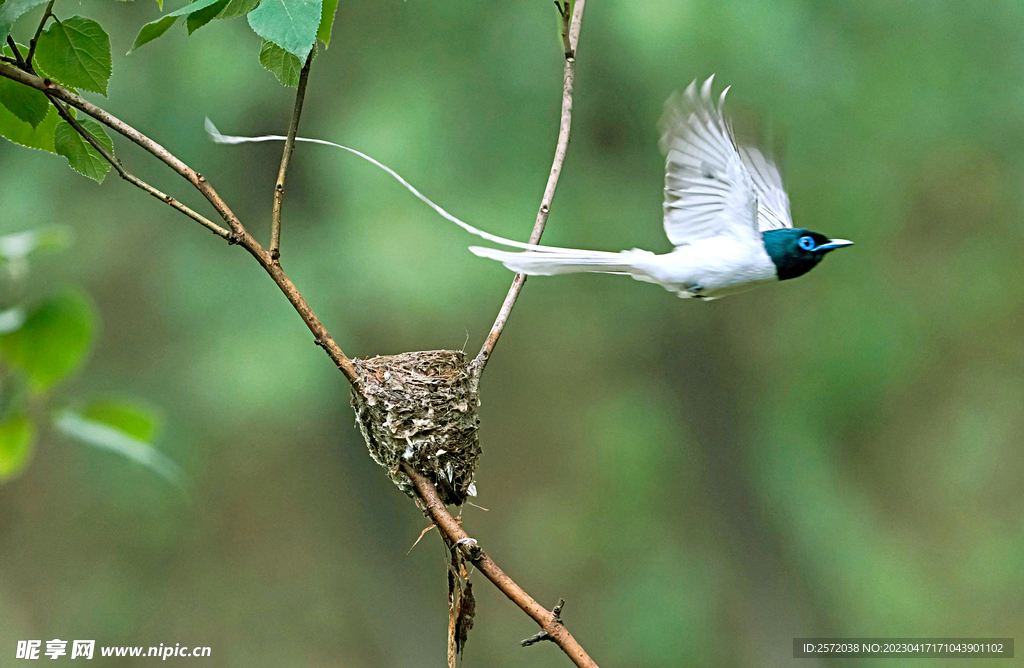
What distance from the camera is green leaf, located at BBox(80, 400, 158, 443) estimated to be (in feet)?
2.27

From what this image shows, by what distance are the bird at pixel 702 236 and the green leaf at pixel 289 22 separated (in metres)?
0.24

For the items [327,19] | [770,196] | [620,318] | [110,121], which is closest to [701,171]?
[770,196]

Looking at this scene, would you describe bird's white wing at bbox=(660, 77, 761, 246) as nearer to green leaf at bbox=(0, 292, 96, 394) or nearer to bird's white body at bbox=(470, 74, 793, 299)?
bird's white body at bbox=(470, 74, 793, 299)

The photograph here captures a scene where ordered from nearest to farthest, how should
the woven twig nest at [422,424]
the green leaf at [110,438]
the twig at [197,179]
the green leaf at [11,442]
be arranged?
1. the green leaf at [110,438]
2. the green leaf at [11,442]
3. the twig at [197,179]
4. the woven twig nest at [422,424]

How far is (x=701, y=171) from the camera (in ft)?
3.82

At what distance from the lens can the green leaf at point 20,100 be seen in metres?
0.86

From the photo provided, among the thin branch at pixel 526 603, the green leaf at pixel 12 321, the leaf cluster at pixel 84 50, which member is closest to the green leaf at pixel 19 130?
the leaf cluster at pixel 84 50

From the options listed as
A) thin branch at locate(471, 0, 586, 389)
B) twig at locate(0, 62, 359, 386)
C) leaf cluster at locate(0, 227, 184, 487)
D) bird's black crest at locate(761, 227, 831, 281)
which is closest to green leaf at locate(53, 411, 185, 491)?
→ leaf cluster at locate(0, 227, 184, 487)

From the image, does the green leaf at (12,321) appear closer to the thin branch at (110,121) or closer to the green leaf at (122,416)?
the green leaf at (122,416)

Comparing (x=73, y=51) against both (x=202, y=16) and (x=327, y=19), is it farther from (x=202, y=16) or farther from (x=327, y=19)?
(x=327, y=19)

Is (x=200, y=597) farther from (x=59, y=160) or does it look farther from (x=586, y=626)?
(x=59, y=160)

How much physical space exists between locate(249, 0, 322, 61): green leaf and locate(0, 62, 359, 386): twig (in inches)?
7.3

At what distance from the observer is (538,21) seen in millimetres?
3648

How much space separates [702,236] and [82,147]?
0.80 metres
